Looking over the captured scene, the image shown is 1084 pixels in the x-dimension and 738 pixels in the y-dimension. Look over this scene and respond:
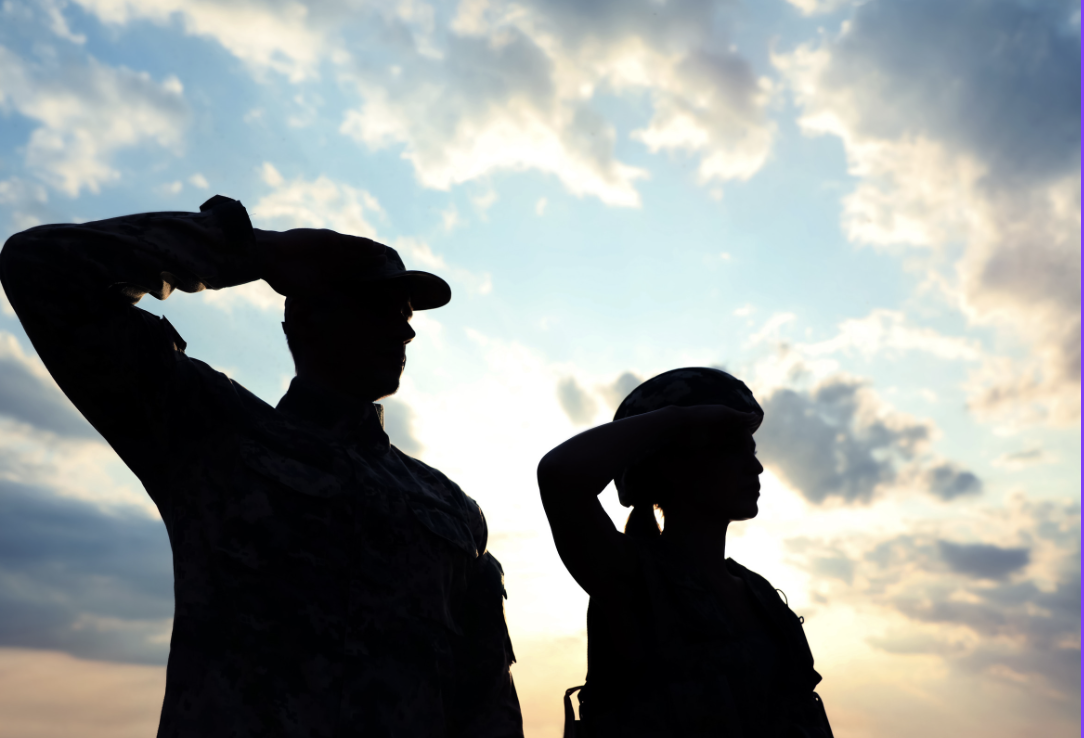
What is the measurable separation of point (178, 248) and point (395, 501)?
5.57 feet

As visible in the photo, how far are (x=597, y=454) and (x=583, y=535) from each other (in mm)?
345

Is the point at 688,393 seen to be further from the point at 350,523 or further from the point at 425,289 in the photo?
the point at 350,523

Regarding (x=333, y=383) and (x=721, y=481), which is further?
(x=333, y=383)

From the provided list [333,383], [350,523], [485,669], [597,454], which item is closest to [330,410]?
[333,383]

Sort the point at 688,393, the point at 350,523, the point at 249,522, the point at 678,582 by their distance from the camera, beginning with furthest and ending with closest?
the point at 350,523 → the point at 688,393 → the point at 249,522 → the point at 678,582

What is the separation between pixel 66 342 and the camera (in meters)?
4.01

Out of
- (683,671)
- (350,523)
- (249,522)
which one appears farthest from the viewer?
(350,523)

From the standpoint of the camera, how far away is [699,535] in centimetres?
438

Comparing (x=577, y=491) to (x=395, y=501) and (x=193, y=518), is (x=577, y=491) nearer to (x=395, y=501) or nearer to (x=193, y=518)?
(x=395, y=501)

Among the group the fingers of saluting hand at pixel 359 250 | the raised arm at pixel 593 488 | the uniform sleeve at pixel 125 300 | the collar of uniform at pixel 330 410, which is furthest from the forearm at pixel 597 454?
the uniform sleeve at pixel 125 300

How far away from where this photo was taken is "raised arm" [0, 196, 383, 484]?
Answer: 3980 millimetres

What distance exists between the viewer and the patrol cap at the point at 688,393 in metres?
4.42

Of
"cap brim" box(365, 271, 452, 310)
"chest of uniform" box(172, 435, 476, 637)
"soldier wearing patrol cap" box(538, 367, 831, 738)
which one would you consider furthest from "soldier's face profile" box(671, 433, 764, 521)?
"cap brim" box(365, 271, 452, 310)

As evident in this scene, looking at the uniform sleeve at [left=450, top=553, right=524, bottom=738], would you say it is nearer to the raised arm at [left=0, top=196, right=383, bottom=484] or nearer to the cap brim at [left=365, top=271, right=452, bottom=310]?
the cap brim at [left=365, top=271, right=452, bottom=310]
